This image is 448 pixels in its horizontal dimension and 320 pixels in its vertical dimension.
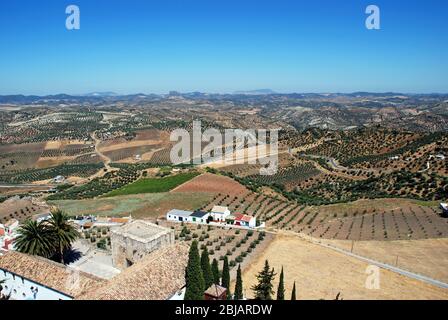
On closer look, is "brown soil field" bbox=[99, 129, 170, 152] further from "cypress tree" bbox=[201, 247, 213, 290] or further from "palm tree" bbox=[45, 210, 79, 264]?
"cypress tree" bbox=[201, 247, 213, 290]

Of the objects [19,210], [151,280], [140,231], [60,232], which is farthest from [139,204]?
[151,280]

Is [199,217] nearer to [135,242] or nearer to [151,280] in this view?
[135,242]

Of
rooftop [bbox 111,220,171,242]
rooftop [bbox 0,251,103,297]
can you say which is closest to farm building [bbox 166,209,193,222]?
rooftop [bbox 111,220,171,242]

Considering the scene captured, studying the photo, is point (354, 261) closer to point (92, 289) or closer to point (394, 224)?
point (394, 224)

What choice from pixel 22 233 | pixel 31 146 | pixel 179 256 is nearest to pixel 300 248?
pixel 179 256
